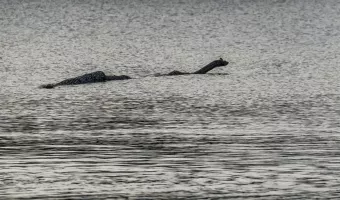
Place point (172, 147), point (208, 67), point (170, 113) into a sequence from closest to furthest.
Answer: point (172, 147), point (170, 113), point (208, 67)

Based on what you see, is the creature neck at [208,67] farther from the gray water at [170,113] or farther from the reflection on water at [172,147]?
the reflection on water at [172,147]

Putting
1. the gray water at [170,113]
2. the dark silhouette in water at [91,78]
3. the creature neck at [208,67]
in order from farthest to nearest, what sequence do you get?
the creature neck at [208,67] < the dark silhouette in water at [91,78] < the gray water at [170,113]

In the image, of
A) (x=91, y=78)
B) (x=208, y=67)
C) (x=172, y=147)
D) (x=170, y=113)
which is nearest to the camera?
(x=172, y=147)

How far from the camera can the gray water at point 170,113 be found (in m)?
10.2

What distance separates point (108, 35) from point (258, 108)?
17.0 metres

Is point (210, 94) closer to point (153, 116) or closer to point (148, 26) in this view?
point (153, 116)

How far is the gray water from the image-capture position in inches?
401

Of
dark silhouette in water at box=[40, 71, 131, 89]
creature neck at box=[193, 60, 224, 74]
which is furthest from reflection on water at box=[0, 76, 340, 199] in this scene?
creature neck at box=[193, 60, 224, 74]

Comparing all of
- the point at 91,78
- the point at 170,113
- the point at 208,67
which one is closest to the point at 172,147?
the point at 170,113

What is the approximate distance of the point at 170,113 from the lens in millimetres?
15422

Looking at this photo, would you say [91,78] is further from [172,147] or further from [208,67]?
[172,147]

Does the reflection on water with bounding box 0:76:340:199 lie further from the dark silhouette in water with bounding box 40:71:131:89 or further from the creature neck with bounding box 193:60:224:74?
the creature neck with bounding box 193:60:224:74

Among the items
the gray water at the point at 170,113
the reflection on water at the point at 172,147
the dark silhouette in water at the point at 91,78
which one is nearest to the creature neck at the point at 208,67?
the gray water at the point at 170,113

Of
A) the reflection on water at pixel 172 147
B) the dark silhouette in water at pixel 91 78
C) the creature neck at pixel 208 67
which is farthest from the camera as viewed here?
the creature neck at pixel 208 67
